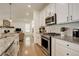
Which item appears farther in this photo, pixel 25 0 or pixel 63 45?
pixel 63 45

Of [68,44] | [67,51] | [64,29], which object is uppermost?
[64,29]

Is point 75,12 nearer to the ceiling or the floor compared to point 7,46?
nearer to the ceiling

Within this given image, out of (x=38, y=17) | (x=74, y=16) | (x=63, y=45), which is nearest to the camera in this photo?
(x=63, y=45)

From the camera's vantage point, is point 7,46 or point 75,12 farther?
point 75,12

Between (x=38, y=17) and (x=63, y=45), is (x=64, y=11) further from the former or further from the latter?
(x=38, y=17)

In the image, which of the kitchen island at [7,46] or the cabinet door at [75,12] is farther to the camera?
the cabinet door at [75,12]

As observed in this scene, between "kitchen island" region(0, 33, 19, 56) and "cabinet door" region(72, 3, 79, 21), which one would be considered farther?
"cabinet door" region(72, 3, 79, 21)

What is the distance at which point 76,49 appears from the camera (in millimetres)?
2107

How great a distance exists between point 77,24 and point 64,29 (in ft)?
2.54

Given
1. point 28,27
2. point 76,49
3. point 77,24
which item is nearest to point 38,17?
point 77,24

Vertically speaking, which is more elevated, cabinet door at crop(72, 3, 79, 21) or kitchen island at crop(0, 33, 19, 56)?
cabinet door at crop(72, 3, 79, 21)

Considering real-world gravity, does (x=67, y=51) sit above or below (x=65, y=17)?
below

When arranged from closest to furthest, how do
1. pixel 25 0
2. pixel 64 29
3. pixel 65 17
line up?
pixel 25 0, pixel 65 17, pixel 64 29

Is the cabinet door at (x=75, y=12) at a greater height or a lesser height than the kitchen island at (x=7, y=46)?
greater
